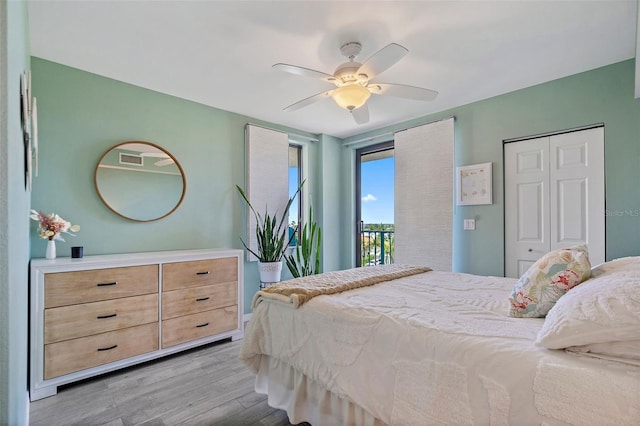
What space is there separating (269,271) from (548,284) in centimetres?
267

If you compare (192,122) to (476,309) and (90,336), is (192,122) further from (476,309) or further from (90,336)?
(476,309)

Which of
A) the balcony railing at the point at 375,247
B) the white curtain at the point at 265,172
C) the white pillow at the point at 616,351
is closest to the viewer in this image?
the white pillow at the point at 616,351

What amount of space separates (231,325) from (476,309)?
7.61 ft

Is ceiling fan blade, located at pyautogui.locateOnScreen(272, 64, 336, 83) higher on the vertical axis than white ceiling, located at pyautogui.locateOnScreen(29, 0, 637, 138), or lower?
lower

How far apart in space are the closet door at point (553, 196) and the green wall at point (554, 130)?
0.07 metres

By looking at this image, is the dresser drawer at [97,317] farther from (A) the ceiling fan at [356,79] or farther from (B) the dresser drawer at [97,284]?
(A) the ceiling fan at [356,79]

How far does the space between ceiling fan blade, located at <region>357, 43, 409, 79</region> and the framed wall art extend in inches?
71.8

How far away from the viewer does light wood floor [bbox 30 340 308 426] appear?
6.00 ft

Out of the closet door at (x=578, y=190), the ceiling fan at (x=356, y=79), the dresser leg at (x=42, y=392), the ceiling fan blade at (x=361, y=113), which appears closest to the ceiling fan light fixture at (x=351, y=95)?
the ceiling fan at (x=356, y=79)

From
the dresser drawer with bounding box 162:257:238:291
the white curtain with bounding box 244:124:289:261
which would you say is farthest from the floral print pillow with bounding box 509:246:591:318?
the white curtain with bounding box 244:124:289:261

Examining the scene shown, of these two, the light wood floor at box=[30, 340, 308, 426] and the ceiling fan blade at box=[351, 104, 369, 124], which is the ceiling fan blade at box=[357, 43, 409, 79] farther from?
Answer: the light wood floor at box=[30, 340, 308, 426]

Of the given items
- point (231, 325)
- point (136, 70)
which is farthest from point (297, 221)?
point (136, 70)

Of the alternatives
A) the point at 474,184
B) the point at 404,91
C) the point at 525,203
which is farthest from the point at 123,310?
the point at 525,203

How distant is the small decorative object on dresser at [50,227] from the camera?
2.26 meters
